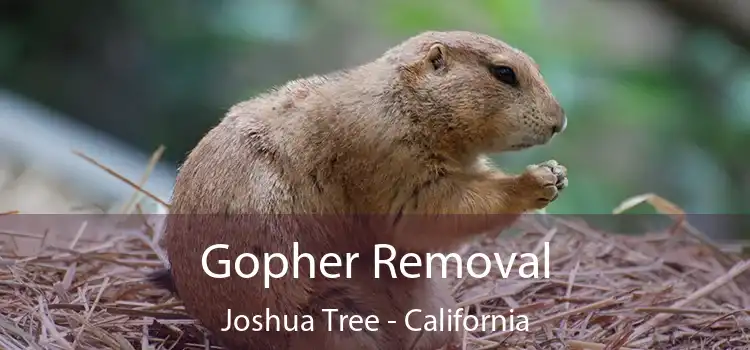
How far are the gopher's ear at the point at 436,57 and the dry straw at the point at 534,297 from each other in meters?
0.53

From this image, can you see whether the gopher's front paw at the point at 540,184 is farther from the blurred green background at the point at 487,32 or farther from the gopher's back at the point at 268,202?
the blurred green background at the point at 487,32

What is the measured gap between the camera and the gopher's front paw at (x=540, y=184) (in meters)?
1.70

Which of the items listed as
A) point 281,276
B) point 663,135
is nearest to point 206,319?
point 281,276

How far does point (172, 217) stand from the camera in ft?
5.92

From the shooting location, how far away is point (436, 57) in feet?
5.74

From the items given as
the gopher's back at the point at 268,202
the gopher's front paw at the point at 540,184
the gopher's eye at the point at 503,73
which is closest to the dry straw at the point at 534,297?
the gopher's back at the point at 268,202

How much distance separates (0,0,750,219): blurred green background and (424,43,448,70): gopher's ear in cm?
47

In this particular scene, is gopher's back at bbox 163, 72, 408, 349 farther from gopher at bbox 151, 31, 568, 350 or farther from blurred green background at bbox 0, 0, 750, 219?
blurred green background at bbox 0, 0, 750, 219

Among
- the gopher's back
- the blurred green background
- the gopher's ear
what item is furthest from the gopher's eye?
the blurred green background

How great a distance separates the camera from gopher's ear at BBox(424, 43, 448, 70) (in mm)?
1744

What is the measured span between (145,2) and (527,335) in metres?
2.89

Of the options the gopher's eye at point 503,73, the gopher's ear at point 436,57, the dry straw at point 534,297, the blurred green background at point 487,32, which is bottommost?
the dry straw at point 534,297

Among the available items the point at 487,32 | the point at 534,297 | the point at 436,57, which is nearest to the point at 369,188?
the point at 436,57

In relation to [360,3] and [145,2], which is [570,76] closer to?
[360,3]
